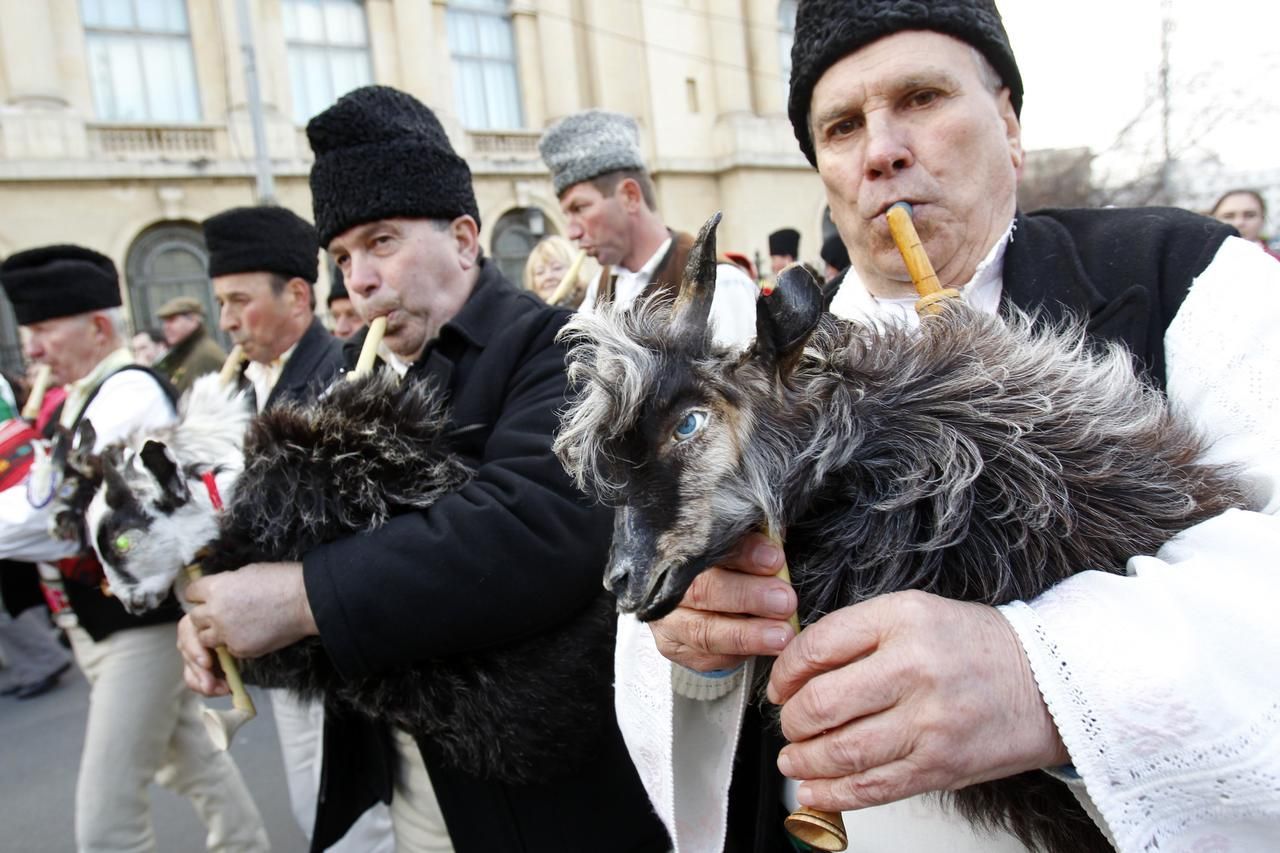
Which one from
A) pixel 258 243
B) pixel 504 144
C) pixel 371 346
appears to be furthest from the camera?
pixel 504 144

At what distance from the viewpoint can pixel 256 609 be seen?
5.69 feet

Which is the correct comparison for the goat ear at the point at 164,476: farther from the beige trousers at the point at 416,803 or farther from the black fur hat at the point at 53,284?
the black fur hat at the point at 53,284

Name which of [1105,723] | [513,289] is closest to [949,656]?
[1105,723]

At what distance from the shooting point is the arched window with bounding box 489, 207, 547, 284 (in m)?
20.2

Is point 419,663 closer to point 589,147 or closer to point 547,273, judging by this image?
point 589,147

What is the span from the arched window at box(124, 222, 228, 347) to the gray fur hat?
1471 centimetres

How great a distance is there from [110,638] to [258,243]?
67.2 inches

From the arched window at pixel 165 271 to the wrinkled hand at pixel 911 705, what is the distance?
58.6 feet

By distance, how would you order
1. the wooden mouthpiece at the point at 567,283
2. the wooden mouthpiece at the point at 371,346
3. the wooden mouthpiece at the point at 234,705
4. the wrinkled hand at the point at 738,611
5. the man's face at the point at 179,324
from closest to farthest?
the wrinkled hand at the point at 738,611
the wooden mouthpiece at the point at 234,705
the wooden mouthpiece at the point at 371,346
the wooden mouthpiece at the point at 567,283
the man's face at the point at 179,324

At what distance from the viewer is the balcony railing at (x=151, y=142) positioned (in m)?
16.0

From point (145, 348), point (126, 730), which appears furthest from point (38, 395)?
point (145, 348)

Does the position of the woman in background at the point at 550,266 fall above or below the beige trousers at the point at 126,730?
above

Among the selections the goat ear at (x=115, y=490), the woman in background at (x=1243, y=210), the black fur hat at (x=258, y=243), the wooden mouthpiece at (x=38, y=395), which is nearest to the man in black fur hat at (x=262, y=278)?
the black fur hat at (x=258, y=243)

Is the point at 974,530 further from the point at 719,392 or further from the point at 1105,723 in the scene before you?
the point at 719,392
